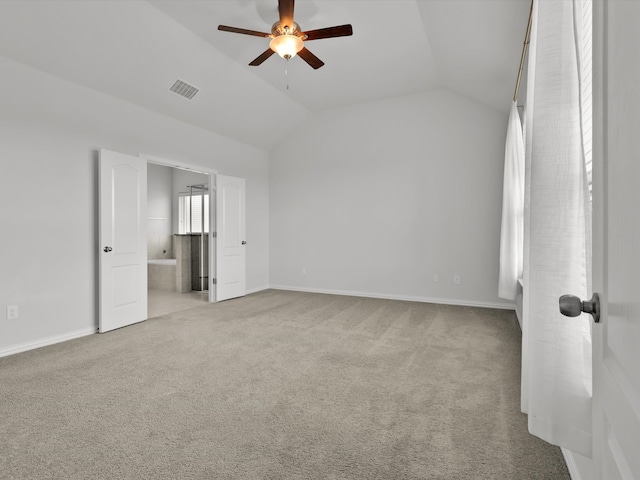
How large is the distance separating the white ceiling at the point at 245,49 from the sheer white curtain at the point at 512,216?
2.48 feet

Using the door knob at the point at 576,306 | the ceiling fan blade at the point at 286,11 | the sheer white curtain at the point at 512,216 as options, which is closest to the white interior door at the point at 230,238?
the ceiling fan blade at the point at 286,11

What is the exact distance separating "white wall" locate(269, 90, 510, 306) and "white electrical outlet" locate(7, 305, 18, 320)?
4.20m

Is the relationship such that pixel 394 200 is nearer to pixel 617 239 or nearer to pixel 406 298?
pixel 406 298

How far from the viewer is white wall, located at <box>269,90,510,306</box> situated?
5422 millimetres

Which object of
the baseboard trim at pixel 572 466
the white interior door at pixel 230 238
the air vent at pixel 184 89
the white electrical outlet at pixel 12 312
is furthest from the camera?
the white interior door at pixel 230 238

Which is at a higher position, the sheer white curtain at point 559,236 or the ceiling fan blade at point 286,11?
the ceiling fan blade at point 286,11

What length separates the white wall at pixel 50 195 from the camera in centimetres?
336

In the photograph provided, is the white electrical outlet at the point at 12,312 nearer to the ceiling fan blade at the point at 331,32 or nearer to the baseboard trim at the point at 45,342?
the baseboard trim at the point at 45,342

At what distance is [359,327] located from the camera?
4.27 meters

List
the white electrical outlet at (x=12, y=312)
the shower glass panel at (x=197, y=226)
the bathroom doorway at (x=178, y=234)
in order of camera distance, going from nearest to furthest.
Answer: the white electrical outlet at (x=12, y=312) → the bathroom doorway at (x=178, y=234) → the shower glass panel at (x=197, y=226)

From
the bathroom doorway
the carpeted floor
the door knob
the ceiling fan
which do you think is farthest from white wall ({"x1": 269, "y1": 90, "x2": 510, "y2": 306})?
the door knob

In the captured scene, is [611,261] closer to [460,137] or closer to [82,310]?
[82,310]

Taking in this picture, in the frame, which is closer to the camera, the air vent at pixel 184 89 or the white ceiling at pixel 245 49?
the white ceiling at pixel 245 49

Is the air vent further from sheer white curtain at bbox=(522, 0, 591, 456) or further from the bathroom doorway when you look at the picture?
sheer white curtain at bbox=(522, 0, 591, 456)
